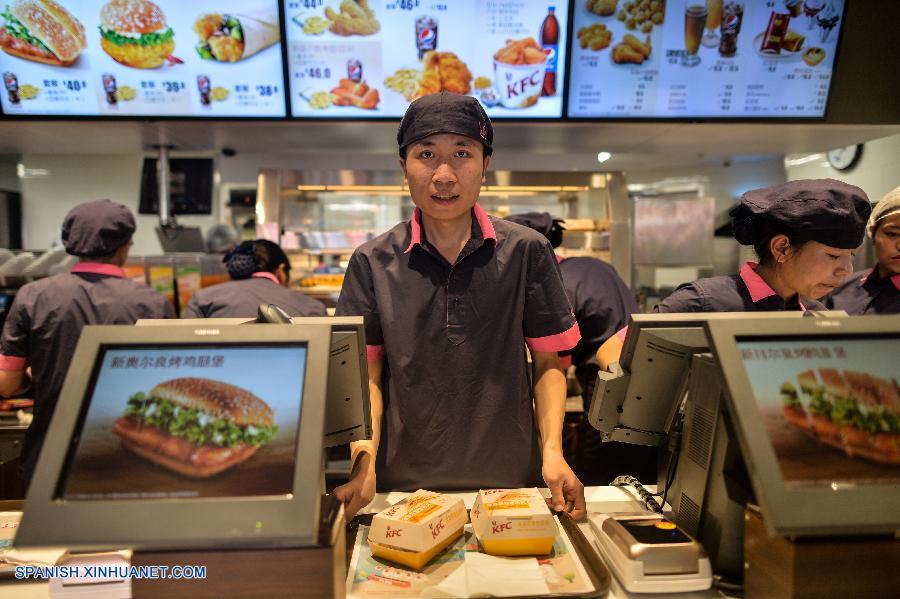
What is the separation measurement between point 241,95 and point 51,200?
3546 millimetres

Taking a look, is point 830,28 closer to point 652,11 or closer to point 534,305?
point 652,11

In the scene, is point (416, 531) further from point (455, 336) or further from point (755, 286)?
point (755, 286)

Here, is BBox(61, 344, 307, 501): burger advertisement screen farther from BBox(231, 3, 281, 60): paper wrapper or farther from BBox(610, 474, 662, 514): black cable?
BBox(231, 3, 281, 60): paper wrapper

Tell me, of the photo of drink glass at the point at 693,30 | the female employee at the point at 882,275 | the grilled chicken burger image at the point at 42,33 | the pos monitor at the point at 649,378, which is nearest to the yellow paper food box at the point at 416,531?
the pos monitor at the point at 649,378

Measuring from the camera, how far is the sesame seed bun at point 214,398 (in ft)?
3.09

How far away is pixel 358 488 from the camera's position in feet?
4.05

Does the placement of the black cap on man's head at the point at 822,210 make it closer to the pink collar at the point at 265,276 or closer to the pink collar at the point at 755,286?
the pink collar at the point at 755,286

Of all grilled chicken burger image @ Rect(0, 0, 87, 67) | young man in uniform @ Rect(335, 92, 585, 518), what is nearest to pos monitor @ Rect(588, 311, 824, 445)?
young man in uniform @ Rect(335, 92, 585, 518)

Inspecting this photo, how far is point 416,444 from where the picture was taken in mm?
1674

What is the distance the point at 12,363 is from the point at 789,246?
281cm

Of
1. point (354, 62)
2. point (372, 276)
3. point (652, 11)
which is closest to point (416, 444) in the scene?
point (372, 276)

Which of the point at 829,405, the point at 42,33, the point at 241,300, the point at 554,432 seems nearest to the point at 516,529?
the point at 554,432

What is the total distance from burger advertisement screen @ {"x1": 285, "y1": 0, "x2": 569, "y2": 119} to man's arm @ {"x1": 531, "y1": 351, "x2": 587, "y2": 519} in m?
1.89

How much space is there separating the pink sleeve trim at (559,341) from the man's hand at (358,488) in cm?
62
